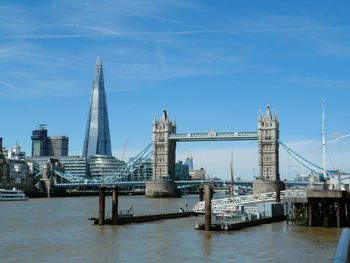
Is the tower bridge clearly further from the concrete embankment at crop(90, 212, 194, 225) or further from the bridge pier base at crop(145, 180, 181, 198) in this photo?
the concrete embankment at crop(90, 212, 194, 225)

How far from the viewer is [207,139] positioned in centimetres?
15750

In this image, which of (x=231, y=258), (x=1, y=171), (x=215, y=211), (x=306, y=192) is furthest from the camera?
(x=1, y=171)

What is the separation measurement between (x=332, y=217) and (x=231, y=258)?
17.7 metres

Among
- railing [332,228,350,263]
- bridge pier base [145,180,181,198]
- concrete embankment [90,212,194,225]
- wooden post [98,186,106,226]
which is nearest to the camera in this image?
railing [332,228,350,263]

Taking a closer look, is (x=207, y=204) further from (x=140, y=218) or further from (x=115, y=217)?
(x=140, y=218)

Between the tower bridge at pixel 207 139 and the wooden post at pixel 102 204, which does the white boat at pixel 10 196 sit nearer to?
the tower bridge at pixel 207 139

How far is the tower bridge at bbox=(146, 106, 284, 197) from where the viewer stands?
154 metres

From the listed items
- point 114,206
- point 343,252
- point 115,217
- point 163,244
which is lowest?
point 163,244

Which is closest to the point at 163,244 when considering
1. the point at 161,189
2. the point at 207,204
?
the point at 207,204

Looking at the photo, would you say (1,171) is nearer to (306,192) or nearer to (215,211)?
(215,211)

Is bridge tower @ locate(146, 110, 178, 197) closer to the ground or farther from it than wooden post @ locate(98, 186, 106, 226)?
farther from it

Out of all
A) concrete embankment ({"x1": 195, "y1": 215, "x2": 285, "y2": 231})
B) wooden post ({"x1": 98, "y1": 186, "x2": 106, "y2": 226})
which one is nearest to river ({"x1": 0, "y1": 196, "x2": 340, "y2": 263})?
concrete embankment ({"x1": 195, "y1": 215, "x2": 285, "y2": 231})

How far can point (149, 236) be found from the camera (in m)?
37.1

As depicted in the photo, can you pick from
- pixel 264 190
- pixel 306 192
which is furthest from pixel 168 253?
pixel 264 190
